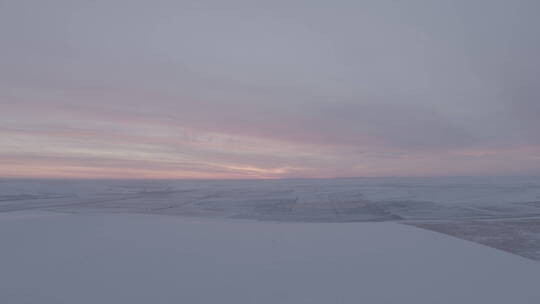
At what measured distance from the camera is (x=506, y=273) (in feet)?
22.2

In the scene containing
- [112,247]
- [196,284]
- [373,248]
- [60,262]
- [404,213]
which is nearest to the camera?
[196,284]

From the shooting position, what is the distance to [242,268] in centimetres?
692

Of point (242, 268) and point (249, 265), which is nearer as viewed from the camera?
point (242, 268)

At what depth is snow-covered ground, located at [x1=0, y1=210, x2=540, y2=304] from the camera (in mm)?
5449

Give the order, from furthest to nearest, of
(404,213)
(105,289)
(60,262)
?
(404,213), (60,262), (105,289)

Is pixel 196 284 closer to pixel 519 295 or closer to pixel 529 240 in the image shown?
pixel 519 295

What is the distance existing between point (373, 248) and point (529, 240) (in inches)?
229

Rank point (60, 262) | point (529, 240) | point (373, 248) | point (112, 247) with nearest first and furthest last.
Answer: point (60, 262)
point (112, 247)
point (373, 248)
point (529, 240)

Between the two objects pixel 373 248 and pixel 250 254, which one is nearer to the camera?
pixel 250 254

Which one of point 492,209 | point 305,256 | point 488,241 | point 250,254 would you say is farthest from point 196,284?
point 492,209

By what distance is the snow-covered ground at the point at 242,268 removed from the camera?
545 centimetres

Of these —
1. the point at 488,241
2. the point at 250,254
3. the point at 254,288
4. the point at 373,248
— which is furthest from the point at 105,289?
the point at 488,241

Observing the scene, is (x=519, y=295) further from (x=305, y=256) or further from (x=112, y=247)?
(x=112, y=247)

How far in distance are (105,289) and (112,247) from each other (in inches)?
102
